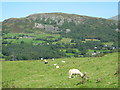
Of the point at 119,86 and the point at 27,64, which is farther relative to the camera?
the point at 27,64

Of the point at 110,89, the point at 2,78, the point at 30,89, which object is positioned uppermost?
the point at 110,89

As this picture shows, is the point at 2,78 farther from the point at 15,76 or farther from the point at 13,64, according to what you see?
the point at 13,64

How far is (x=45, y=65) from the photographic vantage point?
154ft

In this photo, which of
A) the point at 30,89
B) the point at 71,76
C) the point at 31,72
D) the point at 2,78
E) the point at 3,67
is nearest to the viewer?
the point at 30,89

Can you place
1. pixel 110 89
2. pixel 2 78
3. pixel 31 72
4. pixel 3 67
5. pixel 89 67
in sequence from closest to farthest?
pixel 110 89
pixel 89 67
pixel 2 78
pixel 31 72
pixel 3 67

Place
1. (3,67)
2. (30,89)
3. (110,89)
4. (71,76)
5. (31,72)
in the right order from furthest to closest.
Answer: (3,67) < (31,72) < (71,76) < (30,89) < (110,89)

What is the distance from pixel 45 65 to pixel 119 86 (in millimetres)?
30714

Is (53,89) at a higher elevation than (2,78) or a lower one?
higher

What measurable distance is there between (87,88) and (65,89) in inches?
90.4

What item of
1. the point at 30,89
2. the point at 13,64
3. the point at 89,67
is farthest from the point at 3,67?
the point at 30,89

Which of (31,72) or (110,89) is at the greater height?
(110,89)

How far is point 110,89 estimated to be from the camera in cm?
1689

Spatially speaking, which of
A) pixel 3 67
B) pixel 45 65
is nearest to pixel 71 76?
pixel 45 65

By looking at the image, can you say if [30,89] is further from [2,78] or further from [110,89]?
[2,78]
